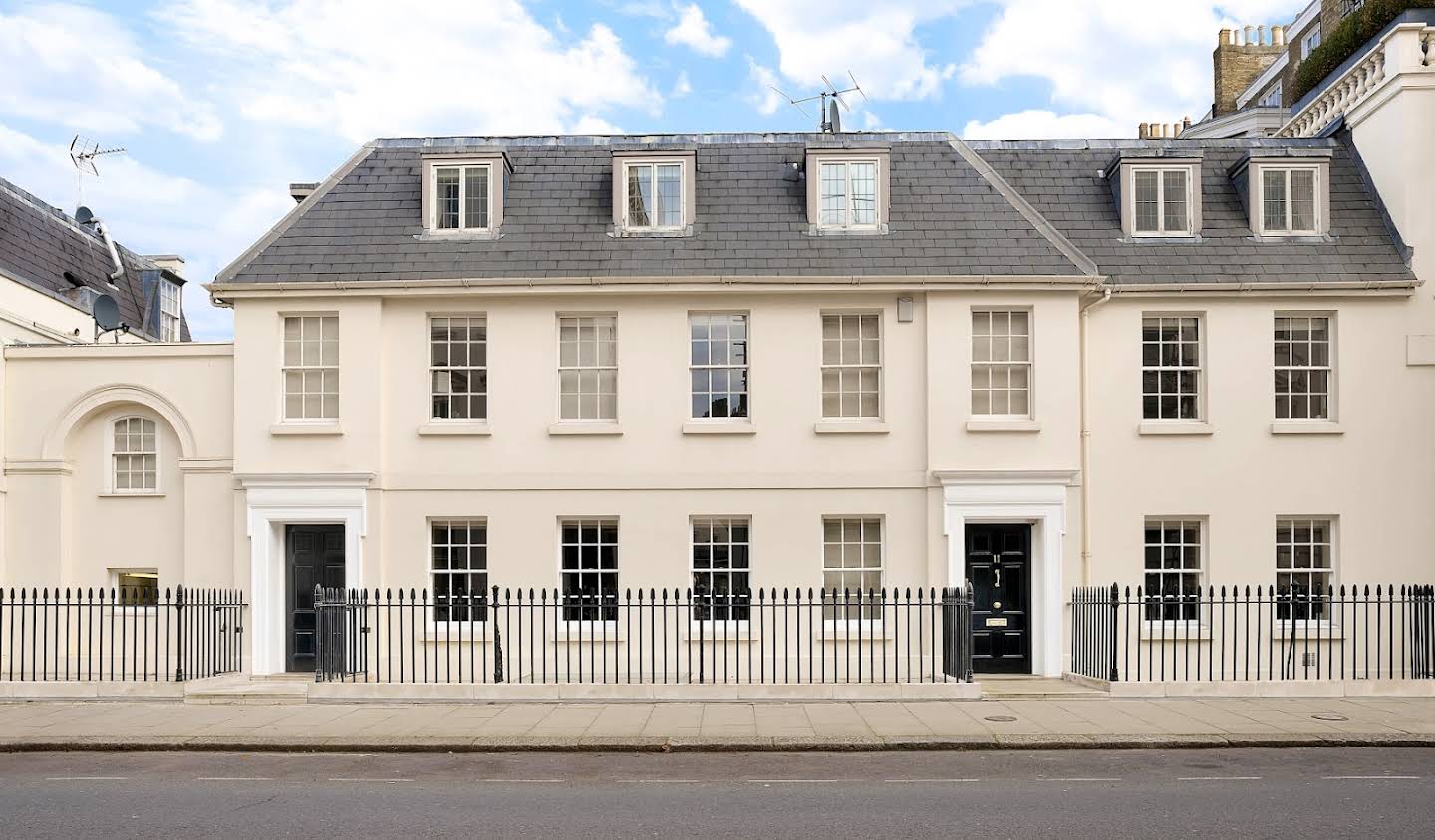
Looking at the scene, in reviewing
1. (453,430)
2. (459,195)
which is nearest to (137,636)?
(453,430)

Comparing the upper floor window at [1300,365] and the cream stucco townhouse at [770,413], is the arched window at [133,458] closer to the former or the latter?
the cream stucco townhouse at [770,413]

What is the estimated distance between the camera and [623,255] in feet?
65.4

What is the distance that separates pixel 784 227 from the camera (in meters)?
20.3

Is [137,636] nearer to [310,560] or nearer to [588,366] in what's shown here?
[310,560]

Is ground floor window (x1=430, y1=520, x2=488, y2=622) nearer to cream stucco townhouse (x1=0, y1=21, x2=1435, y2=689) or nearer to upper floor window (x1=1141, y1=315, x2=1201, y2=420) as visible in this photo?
cream stucco townhouse (x1=0, y1=21, x2=1435, y2=689)

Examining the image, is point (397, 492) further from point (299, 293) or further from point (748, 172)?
point (748, 172)

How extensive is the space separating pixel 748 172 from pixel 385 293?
6405 mm

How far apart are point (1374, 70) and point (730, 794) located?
57.3 ft

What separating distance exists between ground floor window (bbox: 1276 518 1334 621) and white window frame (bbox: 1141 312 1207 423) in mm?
2302

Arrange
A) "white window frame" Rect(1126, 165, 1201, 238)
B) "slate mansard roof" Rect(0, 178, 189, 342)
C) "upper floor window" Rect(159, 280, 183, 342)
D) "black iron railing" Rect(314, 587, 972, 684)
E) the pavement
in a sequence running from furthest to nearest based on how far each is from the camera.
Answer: "upper floor window" Rect(159, 280, 183, 342)
"slate mansard roof" Rect(0, 178, 189, 342)
"white window frame" Rect(1126, 165, 1201, 238)
"black iron railing" Rect(314, 587, 972, 684)
the pavement

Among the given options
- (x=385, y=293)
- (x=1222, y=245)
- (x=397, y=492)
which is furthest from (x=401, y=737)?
(x=1222, y=245)

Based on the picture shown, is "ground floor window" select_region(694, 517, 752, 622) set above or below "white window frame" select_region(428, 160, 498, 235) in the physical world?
below

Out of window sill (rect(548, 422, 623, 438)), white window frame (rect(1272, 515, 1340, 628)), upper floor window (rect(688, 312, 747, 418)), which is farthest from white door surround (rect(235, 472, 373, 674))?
white window frame (rect(1272, 515, 1340, 628))

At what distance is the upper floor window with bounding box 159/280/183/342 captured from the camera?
30839mm
